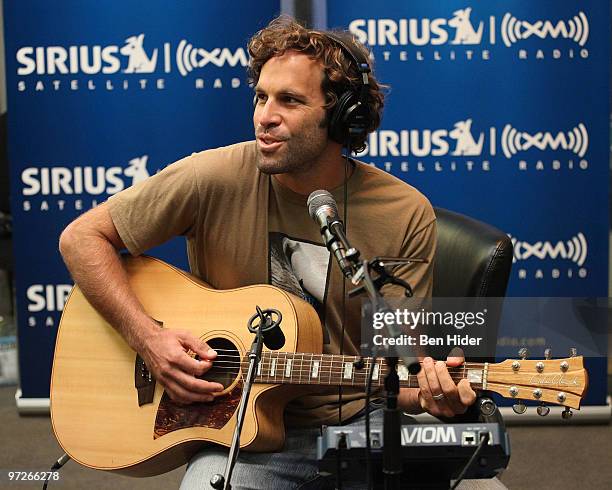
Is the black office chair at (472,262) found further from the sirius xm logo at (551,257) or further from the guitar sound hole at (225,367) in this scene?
the sirius xm logo at (551,257)

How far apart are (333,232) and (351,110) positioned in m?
0.59

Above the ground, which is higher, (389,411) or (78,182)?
(389,411)

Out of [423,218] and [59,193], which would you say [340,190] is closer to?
[423,218]

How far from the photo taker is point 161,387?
6.68 ft

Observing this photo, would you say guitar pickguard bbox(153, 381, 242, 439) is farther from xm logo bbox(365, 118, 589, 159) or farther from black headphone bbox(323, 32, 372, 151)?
xm logo bbox(365, 118, 589, 159)

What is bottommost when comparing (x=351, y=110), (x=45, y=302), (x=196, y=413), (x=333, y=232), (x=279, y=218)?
(x=45, y=302)

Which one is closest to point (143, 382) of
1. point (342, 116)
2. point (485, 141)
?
point (342, 116)

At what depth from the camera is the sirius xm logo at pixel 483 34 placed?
3529 mm

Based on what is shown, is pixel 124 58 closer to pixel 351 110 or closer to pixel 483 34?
pixel 483 34

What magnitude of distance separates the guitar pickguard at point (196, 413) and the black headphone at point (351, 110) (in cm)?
57

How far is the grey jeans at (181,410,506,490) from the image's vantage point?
1927 mm

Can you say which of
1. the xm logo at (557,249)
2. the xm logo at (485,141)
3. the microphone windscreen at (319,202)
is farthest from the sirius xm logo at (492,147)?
the microphone windscreen at (319,202)

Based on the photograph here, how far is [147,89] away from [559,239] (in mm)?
1656

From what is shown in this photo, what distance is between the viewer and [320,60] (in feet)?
6.84
